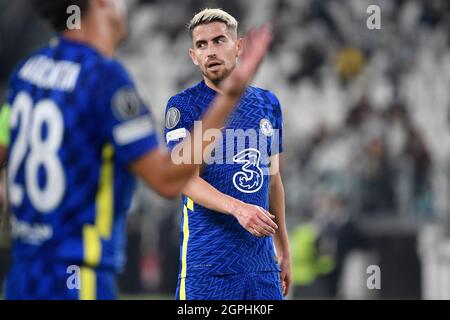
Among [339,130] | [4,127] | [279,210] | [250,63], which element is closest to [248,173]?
[279,210]

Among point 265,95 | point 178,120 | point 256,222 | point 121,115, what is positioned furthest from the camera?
point 265,95

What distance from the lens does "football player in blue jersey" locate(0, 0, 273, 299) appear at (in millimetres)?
3543

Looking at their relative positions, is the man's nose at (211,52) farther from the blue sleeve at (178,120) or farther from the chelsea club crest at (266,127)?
the chelsea club crest at (266,127)

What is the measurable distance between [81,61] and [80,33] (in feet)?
0.50

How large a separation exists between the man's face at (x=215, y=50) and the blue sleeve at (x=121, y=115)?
7.65 ft

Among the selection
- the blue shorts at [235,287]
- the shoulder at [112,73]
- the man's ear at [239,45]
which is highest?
the man's ear at [239,45]

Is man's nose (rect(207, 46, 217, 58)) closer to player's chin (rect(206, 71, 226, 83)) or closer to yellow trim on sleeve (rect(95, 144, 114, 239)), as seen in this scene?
player's chin (rect(206, 71, 226, 83))

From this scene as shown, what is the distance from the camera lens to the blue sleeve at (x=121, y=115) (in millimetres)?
3527

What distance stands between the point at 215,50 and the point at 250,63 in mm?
2297

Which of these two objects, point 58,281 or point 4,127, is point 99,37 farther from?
point 58,281

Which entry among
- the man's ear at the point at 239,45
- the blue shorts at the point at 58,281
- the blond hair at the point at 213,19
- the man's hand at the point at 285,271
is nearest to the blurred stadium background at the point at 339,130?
the man's hand at the point at 285,271

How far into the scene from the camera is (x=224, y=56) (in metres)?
5.90

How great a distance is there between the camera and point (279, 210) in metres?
6.11
